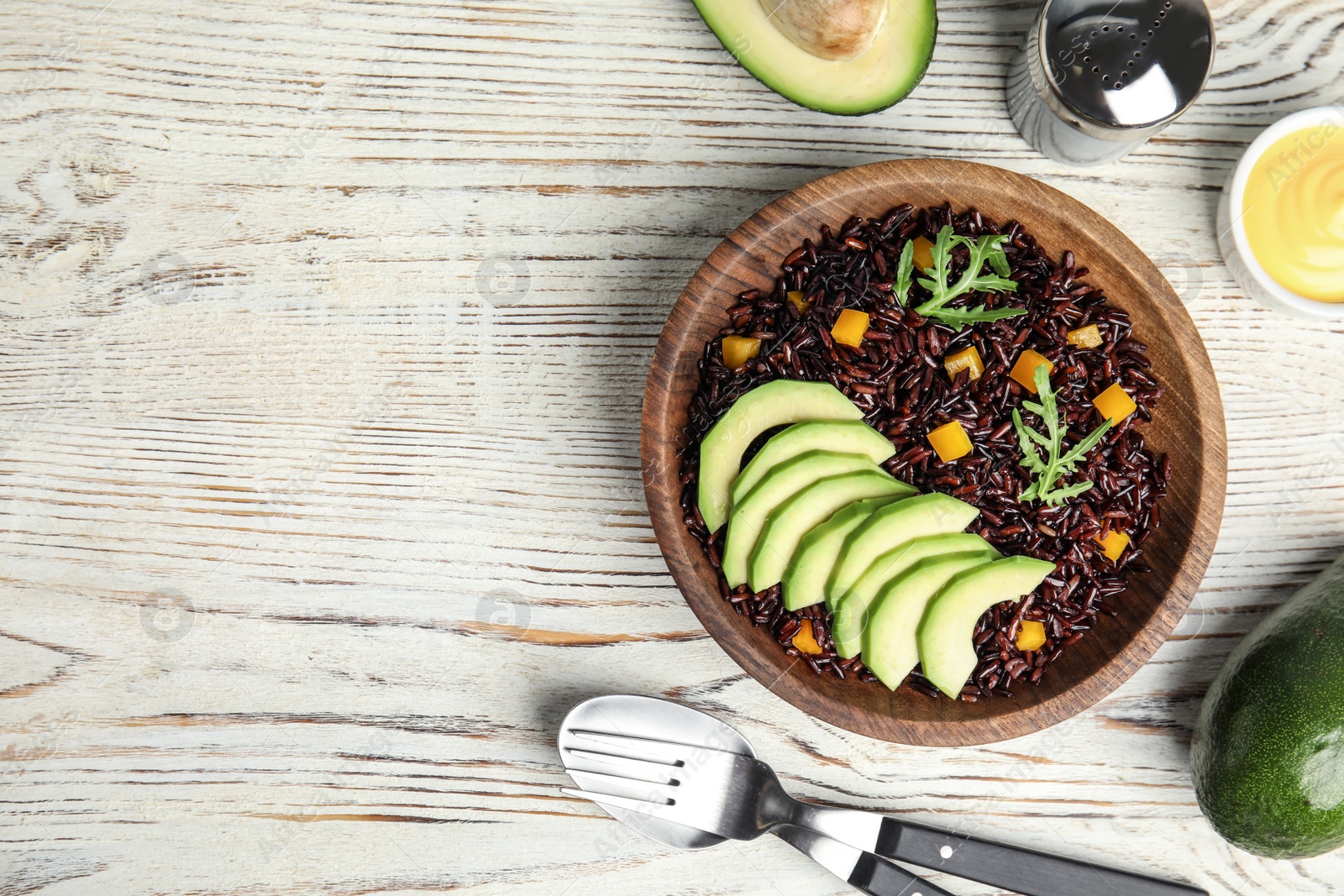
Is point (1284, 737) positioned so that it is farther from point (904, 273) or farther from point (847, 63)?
point (847, 63)

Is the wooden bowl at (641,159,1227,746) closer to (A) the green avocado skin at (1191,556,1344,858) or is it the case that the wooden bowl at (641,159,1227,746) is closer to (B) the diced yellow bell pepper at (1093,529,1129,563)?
(B) the diced yellow bell pepper at (1093,529,1129,563)

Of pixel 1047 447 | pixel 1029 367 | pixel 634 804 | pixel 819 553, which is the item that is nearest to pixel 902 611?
pixel 819 553

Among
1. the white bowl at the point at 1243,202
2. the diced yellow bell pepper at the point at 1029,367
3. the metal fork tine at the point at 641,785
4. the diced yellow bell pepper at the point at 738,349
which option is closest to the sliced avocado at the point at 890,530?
the diced yellow bell pepper at the point at 1029,367

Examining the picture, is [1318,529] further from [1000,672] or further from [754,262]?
[754,262]

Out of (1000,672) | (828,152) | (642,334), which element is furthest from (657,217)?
Answer: (1000,672)

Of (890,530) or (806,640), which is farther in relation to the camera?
(806,640)
